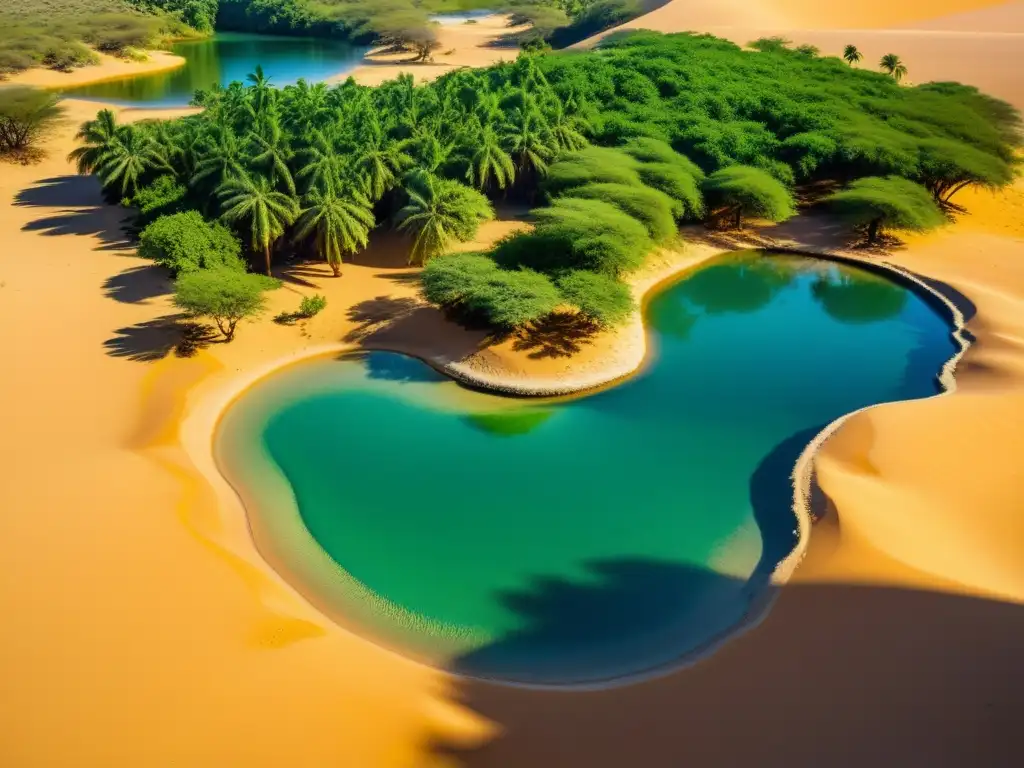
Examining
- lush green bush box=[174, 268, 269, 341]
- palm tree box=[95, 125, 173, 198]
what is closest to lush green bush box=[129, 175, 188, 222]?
palm tree box=[95, 125, 173, 198]

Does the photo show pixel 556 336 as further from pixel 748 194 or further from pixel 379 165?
pixel 748 194

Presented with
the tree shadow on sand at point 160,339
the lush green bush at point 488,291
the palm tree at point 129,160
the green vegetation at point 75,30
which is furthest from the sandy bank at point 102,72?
the lush green bush at point 488,291

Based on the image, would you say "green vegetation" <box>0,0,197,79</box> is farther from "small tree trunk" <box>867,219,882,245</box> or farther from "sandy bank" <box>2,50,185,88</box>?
"small tree trunk" <box>867,219,882,245</box>

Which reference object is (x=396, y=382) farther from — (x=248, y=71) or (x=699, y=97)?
(x=248, y=71)

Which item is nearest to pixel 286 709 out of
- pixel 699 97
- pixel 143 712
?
pixel 143 712

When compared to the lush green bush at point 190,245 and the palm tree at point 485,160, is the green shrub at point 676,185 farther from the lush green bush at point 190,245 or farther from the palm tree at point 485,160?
the lush green bush at point 190,245

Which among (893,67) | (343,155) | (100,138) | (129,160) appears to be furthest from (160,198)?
(893,67)
